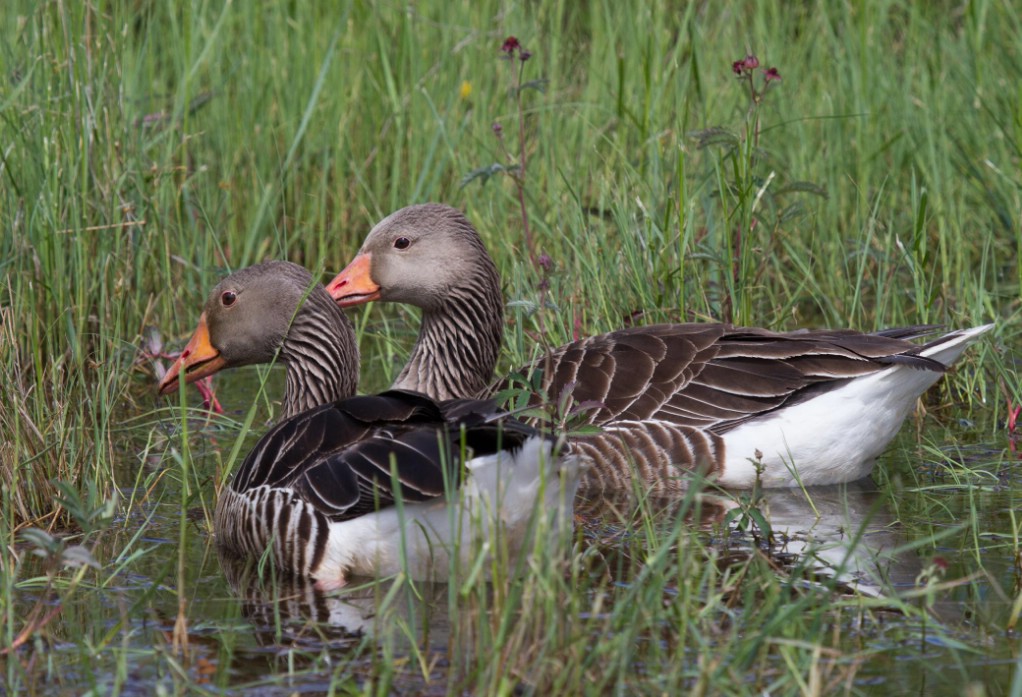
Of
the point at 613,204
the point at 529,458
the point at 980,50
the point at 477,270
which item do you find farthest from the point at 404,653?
the point at 980,50

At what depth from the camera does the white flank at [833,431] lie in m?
5.93

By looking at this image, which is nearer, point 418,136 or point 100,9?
point 100,9

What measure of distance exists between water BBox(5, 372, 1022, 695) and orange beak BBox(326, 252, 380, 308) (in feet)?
4.18

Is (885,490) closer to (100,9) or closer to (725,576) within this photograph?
(725,576)

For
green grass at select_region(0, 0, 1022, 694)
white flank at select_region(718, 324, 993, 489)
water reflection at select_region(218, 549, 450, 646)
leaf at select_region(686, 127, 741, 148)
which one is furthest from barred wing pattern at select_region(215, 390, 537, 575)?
leaf at select_region(686, 127, 741, 148)

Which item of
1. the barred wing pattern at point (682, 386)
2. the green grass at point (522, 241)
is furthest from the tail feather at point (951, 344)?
the green grass at point (522, 241)

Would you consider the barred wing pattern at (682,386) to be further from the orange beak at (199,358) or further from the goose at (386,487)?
the orange beak at (199,358)

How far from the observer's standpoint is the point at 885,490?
5.68 meters

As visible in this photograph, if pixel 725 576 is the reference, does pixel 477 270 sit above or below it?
above

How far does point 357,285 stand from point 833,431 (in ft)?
7.66

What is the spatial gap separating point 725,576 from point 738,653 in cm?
71

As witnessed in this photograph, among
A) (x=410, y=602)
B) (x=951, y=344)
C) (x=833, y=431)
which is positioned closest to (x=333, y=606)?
(x=410, y=602)

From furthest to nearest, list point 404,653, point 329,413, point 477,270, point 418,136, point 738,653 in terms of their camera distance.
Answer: point 418,136 < point 477,270 < point 329,413 < point 404,653 < point 738,653

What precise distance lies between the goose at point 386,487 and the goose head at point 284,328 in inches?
28.3
